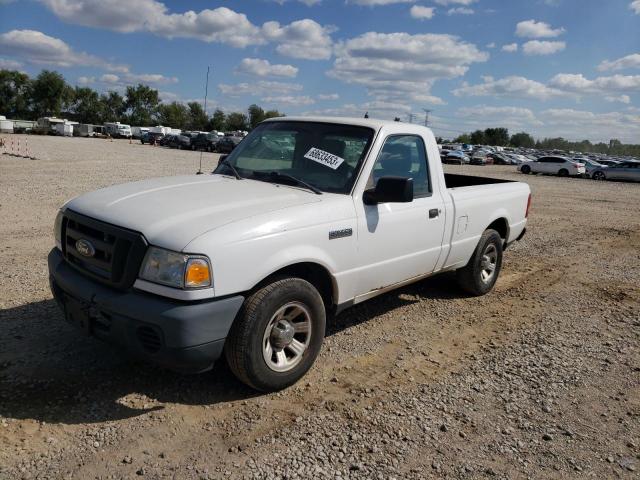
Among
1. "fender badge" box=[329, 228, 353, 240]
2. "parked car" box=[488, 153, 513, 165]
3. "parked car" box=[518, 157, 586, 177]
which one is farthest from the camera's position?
"parked car" box=[488, 153, 513, 165]

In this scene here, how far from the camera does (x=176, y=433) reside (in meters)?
3.13

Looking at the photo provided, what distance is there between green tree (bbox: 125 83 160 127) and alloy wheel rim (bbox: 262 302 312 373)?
12351 centimetres

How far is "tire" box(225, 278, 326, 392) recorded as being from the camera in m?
3.27

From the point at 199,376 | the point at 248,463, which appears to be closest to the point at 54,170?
the point at 199,376

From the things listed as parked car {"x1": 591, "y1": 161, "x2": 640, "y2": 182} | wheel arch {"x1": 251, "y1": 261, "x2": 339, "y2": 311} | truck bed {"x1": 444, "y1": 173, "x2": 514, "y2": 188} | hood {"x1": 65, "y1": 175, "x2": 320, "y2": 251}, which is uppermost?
parked car {"x1": 591, "y1": 161, "x2": 640, "y2": 182}

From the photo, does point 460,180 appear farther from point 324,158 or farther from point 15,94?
point 15,94

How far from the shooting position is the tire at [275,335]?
3268 millimetres

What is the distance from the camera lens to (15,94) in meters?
102

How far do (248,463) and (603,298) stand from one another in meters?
5.34

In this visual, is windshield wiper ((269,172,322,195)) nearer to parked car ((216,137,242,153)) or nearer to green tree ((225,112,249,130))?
parked car ((216,137,242,153))

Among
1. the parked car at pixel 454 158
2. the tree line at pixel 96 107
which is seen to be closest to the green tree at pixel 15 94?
the tree line at pixel 96 107

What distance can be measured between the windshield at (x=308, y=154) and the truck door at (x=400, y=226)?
0.69 ft

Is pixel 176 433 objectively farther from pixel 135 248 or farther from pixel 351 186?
pixel 351 186

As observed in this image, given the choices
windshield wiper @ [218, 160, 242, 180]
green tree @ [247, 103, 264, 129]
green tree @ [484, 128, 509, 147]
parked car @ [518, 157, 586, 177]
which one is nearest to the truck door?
windshield wiper @ [218, 160, 242, 180]
